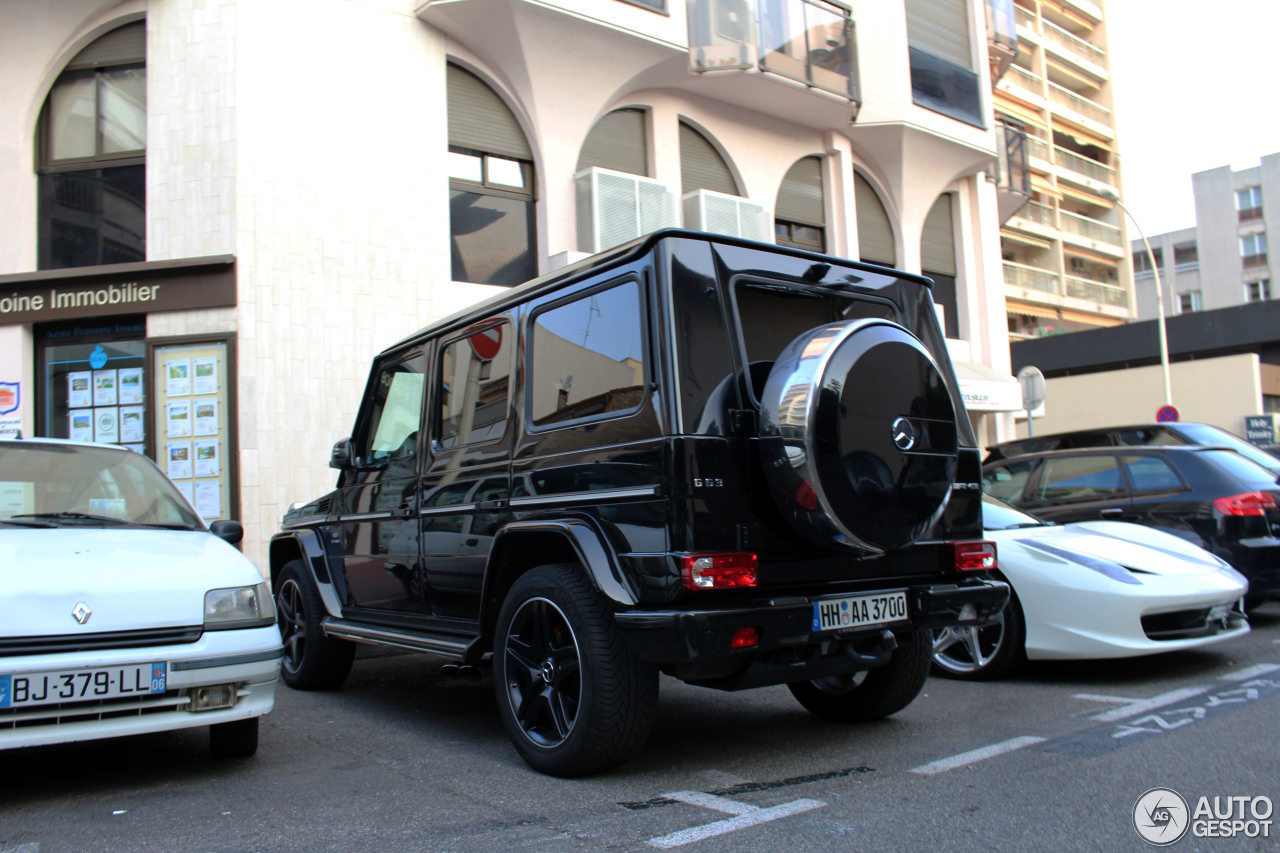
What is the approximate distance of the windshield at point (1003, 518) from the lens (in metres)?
6.52

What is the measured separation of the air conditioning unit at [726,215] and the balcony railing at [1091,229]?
3472 cm

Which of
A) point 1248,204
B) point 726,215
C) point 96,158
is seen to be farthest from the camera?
point 1248,204

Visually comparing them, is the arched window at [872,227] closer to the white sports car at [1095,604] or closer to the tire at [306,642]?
the white sports car at [1095,604]

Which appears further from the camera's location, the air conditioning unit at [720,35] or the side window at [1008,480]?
the air conditioning unit at [720,35]

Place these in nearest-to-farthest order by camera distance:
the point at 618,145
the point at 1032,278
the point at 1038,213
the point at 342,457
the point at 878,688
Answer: the point at 878,688
the point at 342,457
the point at 618,145
the point at 1032,278
the point at 1038,213

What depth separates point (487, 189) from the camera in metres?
12.8

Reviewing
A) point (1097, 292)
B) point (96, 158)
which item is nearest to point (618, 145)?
point (96, 158)

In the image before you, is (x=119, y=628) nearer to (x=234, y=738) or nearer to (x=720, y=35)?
(x=234, y=738)

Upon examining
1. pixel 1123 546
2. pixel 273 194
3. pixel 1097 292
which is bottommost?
pixel 1123 546

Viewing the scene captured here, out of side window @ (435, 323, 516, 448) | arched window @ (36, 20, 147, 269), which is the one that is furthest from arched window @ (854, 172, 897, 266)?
side window @ (435, 323, 516, 448)

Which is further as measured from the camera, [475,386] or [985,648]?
[985,648]

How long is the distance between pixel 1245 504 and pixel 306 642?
22.7ft

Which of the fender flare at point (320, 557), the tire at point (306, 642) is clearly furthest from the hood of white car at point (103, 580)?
the tire at point (306, 642)

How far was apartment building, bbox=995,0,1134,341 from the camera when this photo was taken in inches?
1665
